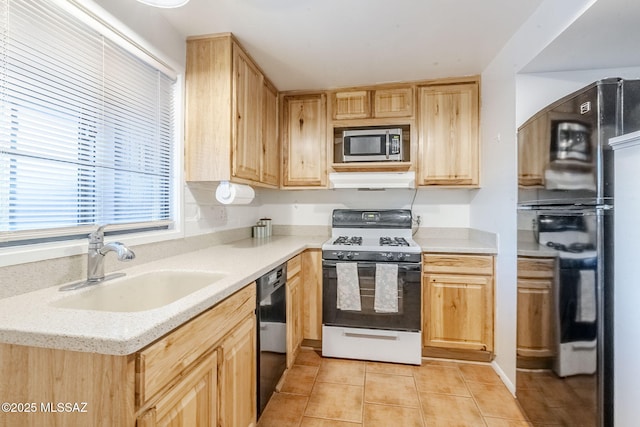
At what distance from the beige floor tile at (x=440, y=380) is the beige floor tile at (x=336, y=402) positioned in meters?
0.46

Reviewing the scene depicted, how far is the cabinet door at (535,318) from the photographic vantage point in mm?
1380

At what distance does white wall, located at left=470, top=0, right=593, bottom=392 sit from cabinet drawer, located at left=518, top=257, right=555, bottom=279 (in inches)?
9.9

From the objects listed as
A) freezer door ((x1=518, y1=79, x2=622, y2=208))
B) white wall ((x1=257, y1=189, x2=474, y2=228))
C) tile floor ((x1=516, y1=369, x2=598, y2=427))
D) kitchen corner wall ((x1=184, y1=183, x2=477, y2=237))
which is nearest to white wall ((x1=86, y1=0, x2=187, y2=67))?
kitchen corner wall ((x1=184, y1=183, x2=477, y2=237))

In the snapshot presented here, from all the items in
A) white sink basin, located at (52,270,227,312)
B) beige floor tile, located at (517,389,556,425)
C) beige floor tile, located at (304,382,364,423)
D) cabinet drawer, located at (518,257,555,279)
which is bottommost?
beige floor tile, located at (304,382,364,423)

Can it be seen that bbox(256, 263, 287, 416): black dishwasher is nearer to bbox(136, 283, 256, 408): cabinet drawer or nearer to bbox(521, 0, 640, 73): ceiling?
bbox(136, 283, 256, 408): cabinet drawer

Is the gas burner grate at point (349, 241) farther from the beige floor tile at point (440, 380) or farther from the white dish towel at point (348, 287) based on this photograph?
the beige floor tile at point (440, 380)

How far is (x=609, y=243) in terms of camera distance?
109 cm

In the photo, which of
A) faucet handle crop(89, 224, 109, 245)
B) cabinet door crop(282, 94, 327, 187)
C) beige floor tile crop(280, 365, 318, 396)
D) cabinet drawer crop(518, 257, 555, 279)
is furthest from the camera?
cabinet door crop(282, 94, 327, 187)

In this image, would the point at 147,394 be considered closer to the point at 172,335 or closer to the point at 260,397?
the point at 172,335

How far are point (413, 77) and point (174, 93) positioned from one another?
1935 mm

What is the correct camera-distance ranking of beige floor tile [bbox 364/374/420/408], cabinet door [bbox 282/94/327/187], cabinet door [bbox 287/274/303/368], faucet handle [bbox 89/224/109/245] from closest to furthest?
1. faucet handle [bbox 89/224/109/245]
2. beige floor tile [bbox 364/374/420/408]
3. cabinet door [bbox 287/274/303/368]
4. cabinet door [bbox 282/94/327/187]

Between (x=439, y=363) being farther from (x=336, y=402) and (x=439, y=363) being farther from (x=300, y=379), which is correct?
(x=300, y=379)

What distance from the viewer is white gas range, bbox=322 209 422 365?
2189 mm

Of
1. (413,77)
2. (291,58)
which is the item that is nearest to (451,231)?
(413,77)
